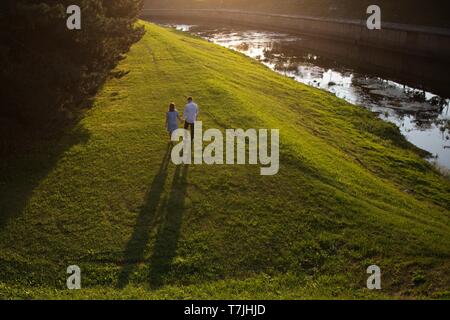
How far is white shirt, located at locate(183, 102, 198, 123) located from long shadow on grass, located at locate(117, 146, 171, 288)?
2.35 metres

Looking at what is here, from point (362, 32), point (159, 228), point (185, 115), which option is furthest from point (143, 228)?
point (362, 32)

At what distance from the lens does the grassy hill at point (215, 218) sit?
37.3 ft

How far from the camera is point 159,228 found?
13.2m

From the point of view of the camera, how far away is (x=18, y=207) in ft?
47.0

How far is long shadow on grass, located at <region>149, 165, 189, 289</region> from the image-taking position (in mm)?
11637

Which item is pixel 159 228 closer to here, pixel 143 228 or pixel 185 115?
pixel 143 228

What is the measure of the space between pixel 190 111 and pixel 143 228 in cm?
607

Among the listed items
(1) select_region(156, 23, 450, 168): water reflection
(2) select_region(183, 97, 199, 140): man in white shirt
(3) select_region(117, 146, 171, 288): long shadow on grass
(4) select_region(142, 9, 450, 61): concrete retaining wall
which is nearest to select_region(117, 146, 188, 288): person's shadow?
(3) select_region(117, 146, 171, 288): long shadow on grass

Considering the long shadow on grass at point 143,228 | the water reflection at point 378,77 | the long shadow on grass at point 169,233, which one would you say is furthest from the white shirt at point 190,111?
the water reflection at point 378,77

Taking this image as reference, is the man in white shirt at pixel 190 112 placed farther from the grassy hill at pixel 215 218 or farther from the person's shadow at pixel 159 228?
the person's shadow at pixel 159 228

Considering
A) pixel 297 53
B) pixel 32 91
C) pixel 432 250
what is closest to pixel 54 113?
pixel 32 91

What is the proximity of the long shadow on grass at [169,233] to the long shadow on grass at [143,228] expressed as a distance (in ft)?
1.22

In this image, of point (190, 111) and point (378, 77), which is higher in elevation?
point (378, 77)

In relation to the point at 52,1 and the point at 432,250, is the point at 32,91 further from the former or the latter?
the point at 432,250
